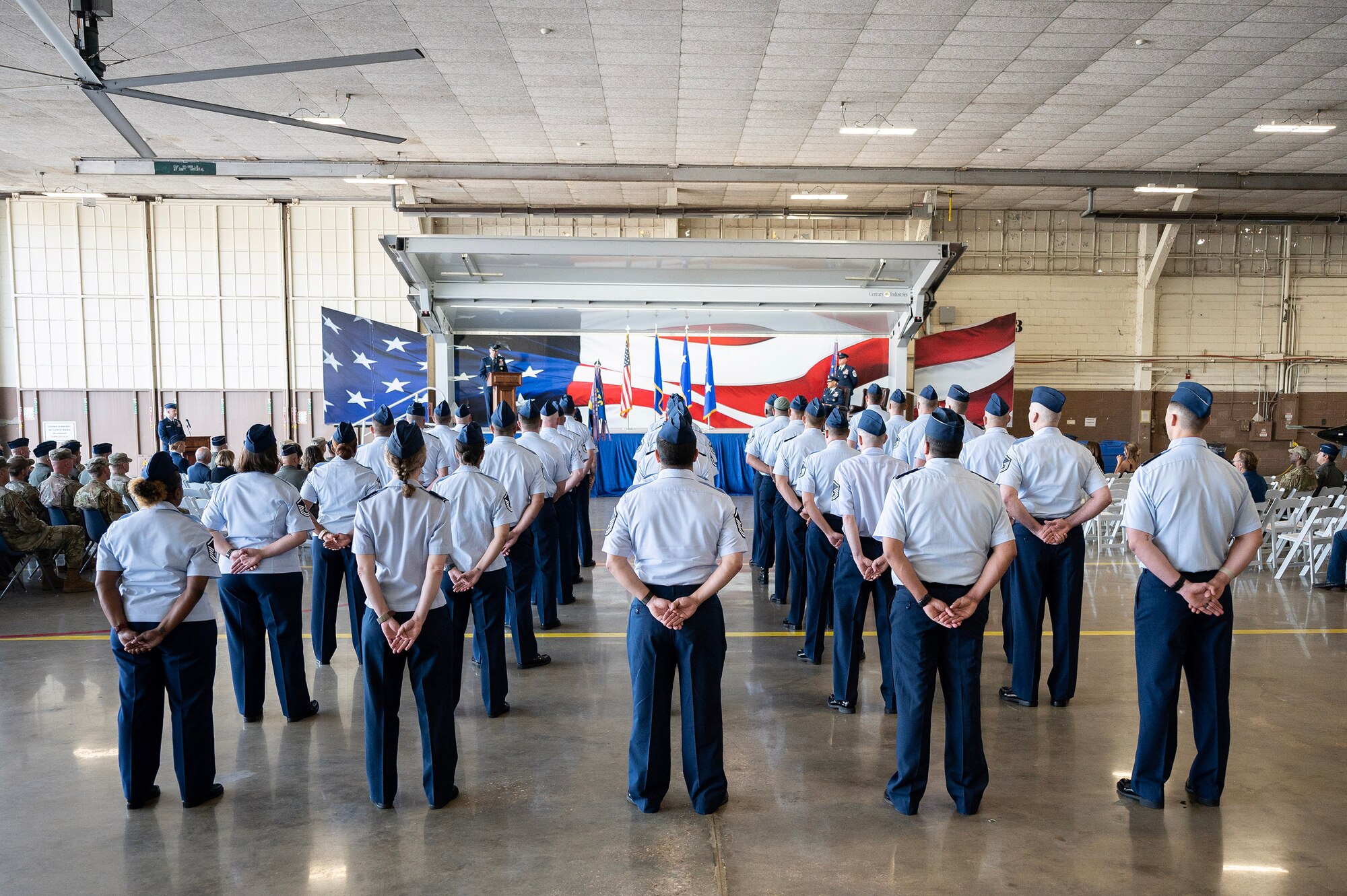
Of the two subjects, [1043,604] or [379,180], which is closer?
[1043,604]

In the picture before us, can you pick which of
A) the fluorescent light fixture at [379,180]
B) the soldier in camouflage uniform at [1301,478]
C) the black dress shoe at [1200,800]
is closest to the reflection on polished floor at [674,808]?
the black dress shoe at [1200,800]

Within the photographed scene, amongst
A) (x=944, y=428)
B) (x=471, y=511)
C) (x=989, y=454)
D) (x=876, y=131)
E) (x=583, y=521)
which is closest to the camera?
(x=944, y=428)

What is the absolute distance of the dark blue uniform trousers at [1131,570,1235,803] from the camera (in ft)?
11.9

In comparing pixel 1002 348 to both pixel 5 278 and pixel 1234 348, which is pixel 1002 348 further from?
pixel 5 278

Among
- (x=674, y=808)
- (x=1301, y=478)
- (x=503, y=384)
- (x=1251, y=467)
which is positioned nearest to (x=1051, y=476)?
(x=674, y=808)

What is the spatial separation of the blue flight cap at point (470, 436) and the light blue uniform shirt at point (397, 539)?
3.34 ft

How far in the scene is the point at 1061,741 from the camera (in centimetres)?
455

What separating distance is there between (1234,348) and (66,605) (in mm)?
21209

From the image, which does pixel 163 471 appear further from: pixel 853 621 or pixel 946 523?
pixel 853 621

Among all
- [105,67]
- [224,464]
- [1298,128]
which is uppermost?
[1298,128]

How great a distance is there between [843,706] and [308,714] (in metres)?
3.07

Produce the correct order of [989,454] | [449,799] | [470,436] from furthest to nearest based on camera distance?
[989,454], [470,436], [449,799]

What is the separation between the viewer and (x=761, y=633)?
6652mm

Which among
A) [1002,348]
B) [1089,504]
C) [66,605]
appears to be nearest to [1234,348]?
[1002,348]
